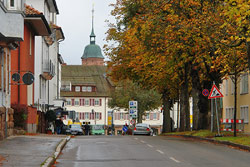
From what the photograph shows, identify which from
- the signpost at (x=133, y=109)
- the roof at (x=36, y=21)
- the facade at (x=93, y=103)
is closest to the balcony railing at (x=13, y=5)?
the roof at (x=36, y=21)

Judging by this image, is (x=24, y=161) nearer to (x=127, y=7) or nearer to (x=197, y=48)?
(x=197, y=48)

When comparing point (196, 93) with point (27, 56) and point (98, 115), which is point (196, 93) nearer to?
point (27, 56)

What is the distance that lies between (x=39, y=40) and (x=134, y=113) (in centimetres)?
1689

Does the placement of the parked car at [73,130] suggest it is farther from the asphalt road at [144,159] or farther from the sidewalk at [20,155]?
the asphalt road at [144,159]

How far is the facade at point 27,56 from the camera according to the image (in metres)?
31.7

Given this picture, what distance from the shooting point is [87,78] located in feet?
405

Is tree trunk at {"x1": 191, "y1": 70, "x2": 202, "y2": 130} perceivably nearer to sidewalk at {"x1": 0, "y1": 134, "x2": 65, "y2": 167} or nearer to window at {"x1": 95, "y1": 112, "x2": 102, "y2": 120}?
sidewalk at {"x1": 0, "y1": 134, "x2": 65, "y2": 167}

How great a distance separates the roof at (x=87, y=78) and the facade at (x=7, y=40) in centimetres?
8474

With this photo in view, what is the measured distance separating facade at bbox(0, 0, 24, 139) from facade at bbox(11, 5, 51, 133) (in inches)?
118

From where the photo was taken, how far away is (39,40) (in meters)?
48.8

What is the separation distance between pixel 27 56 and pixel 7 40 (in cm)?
1112

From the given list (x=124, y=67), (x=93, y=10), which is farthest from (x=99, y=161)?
(x=93, y=10)

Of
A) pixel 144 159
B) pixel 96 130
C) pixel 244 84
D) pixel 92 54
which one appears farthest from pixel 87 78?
pixel 144 159

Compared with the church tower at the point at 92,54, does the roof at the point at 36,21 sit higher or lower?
lower
